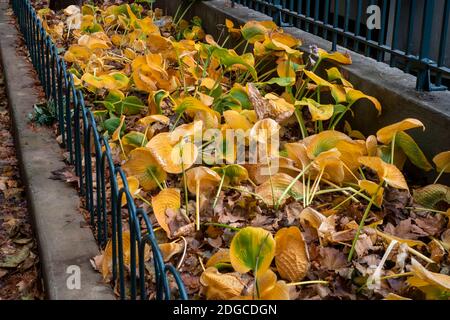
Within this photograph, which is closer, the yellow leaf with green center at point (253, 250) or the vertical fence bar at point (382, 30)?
the yellow leaf with green center at point (253, 250)

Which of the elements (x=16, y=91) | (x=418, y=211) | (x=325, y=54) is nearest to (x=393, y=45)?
(x=325, y=54)

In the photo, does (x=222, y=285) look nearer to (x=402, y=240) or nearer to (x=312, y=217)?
(x=312, y=217)

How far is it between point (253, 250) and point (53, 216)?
3.82ft

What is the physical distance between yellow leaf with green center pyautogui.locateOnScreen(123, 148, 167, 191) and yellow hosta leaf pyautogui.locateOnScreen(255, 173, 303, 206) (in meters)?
0.48

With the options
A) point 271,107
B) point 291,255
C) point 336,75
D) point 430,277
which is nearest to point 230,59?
A: point 271,107

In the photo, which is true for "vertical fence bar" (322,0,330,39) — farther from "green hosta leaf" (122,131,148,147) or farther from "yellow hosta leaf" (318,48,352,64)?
"green hosta leaf" (122,131,148,147)

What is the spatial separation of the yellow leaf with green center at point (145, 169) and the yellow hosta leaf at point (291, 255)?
2.73 feet

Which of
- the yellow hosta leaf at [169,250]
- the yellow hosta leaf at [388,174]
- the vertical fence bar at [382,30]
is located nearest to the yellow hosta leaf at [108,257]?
the yellow hosta leaf at [169,250]

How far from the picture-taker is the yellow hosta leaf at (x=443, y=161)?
2.91m

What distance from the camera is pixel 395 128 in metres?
3.04

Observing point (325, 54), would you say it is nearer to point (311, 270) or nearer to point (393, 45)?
point (393, 45)

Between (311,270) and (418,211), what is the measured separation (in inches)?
27.1

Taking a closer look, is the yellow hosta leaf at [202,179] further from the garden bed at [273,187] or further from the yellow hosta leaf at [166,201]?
the yellow hosta leaf at [166,201]

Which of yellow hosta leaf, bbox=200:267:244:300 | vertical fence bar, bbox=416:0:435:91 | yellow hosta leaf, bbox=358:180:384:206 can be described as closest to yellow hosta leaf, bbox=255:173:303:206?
yellow hosta leaf, bbox=358:180:384:206
